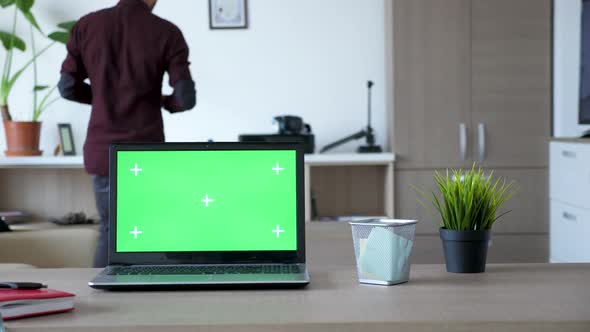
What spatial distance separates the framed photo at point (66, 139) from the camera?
5105 mm

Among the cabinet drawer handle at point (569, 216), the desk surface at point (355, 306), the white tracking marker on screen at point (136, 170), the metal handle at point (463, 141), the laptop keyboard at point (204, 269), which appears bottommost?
the cabinet drawer handle at point (569, 216)

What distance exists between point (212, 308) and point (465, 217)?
60cm

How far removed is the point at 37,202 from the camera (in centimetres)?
520

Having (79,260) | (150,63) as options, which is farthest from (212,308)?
(150,63)

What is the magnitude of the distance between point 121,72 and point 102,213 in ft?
1.93

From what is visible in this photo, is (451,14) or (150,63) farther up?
(451,14)

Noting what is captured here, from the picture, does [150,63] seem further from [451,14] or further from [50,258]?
[451,14]

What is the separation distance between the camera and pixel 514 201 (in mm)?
4949

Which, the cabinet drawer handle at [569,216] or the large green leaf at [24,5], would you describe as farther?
the large green leaf at [24,5]

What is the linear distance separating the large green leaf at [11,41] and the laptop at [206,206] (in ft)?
11.6

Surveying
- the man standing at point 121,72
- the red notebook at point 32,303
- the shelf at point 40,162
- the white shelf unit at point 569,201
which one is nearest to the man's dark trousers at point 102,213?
the man standing at point 121,72

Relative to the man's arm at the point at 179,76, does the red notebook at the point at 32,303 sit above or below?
below

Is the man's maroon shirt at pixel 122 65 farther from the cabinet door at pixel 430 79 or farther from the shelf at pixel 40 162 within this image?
the cabinet door at pixel 430 79

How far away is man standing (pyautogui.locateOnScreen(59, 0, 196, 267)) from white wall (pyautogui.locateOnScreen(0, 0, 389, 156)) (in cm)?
172
